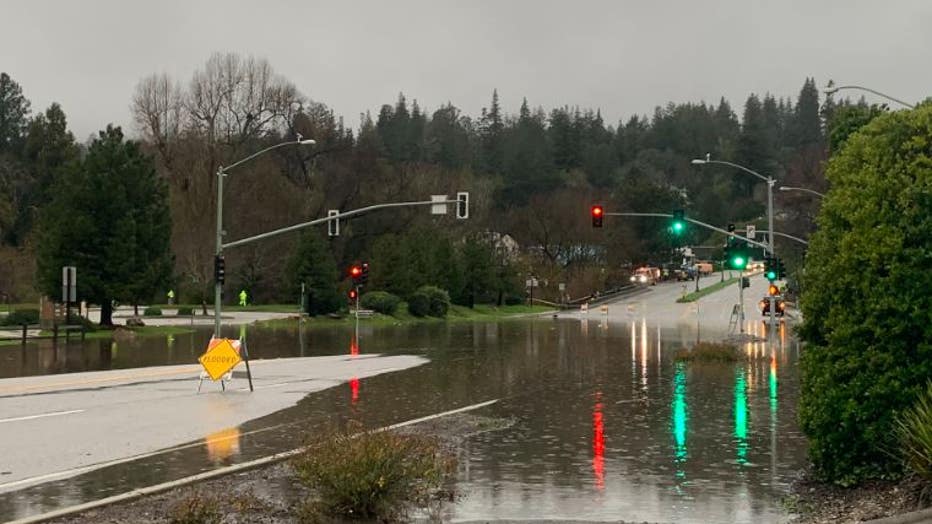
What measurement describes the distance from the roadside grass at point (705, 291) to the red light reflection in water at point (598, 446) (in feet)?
313

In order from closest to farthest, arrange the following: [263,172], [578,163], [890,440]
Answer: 1. [890,440]
2. [263,172]
3. [578,163]

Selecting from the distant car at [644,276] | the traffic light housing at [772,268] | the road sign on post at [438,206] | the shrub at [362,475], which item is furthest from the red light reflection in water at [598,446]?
the distant car at [644,276]

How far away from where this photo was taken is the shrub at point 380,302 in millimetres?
76375

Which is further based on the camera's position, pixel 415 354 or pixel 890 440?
pixel 415 354

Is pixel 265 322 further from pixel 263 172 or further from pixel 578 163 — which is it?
pixel 578 163

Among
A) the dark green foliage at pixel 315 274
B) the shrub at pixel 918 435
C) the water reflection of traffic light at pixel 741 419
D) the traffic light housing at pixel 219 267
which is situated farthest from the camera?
the dark green foliage at pixel 315 274

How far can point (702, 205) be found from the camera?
194 meters

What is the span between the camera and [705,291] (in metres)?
130

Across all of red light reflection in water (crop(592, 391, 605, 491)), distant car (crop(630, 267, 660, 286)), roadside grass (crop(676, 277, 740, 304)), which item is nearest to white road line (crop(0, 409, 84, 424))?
red light reflection in water (crop(592, 391, 605, 491))

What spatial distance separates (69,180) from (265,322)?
16.9 metres

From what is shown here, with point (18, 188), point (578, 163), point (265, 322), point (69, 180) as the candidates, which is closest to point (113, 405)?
point (69, 180)

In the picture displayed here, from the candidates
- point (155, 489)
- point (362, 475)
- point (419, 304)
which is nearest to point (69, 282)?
point (155, 489)

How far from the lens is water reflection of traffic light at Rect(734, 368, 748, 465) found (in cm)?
1469

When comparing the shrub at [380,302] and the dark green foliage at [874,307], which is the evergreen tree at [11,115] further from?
the dark green foliage at [874,307]
